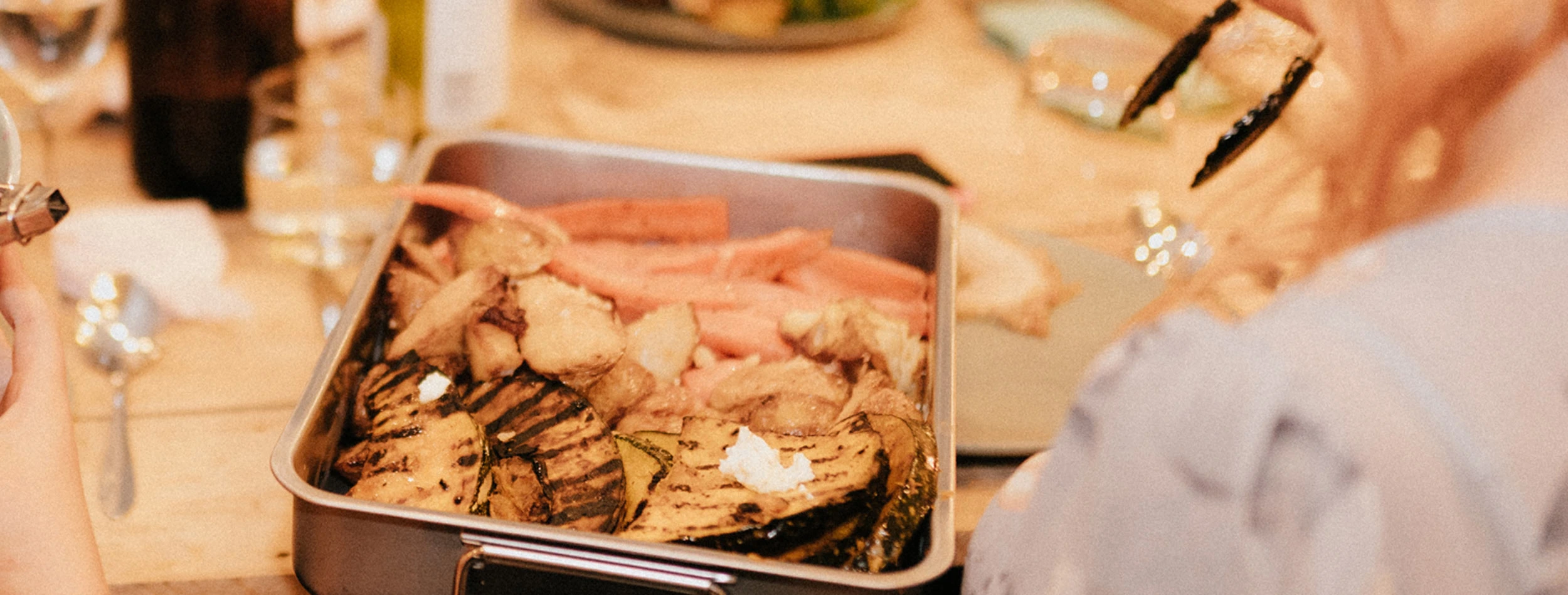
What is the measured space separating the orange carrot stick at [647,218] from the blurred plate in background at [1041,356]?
28 cm

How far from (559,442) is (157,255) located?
1.87 feet

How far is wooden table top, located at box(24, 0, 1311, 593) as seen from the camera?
3.02ft

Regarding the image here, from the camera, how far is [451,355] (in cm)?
97

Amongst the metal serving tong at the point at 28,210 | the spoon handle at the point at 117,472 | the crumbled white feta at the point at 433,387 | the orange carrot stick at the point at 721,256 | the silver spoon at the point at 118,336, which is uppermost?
the metal serving tong at the point at 28,210

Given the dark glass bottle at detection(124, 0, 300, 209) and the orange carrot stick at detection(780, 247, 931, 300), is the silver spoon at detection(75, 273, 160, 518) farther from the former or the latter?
the orange carrot stick at detection(780, 247, 931, 300)

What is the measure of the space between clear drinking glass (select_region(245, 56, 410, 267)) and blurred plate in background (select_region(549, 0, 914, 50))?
25.4 inches

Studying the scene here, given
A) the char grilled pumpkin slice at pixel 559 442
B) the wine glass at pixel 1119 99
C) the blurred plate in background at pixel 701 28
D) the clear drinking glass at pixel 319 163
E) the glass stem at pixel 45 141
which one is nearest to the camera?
the char grilled pumpkin slice at pixel 559 442

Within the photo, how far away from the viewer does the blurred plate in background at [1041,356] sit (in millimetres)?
1089

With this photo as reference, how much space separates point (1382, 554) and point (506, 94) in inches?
47.7

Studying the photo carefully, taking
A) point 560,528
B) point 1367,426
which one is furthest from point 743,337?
point 1367,426

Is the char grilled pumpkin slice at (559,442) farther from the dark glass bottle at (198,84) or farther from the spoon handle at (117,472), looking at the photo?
the dark glass bottle at (198,84)

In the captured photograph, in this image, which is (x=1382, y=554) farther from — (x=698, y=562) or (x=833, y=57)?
(x=833, y=57)

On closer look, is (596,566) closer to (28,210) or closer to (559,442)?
(559,442)

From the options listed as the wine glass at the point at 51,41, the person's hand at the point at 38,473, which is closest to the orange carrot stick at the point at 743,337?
the person's hand at the point at 38,473
